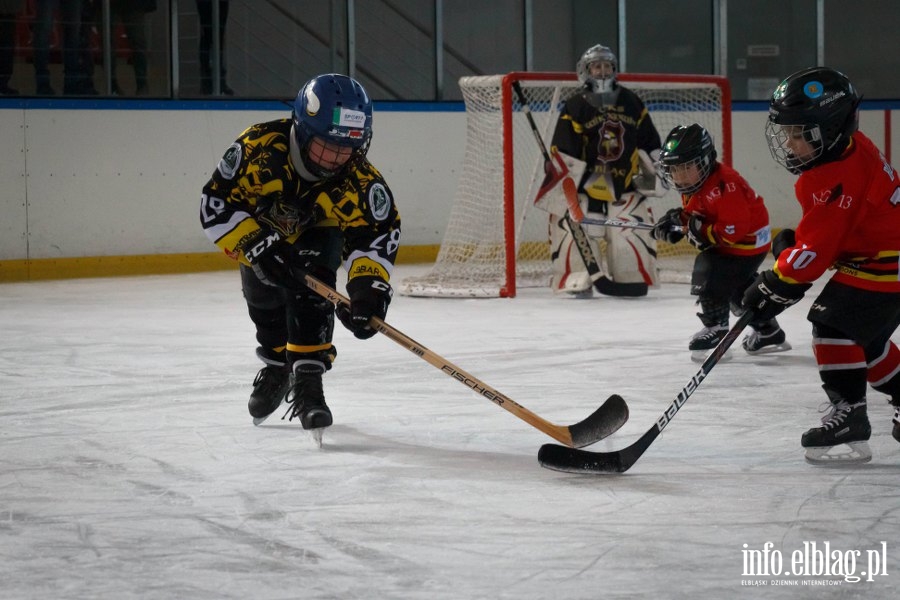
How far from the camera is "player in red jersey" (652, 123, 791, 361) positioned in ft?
13.6

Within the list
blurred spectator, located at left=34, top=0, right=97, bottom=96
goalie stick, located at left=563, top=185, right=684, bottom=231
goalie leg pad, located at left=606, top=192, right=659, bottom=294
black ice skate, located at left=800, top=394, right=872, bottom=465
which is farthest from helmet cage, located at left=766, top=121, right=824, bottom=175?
blurred spectator, located at left=34, top=0, right=97, bottom=96

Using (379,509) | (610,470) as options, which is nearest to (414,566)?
(379,509)

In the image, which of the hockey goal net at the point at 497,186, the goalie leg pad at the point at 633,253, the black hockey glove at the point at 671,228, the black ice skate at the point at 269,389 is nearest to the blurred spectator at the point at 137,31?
the hockey goal net at the point at 497,186

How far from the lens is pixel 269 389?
3109 millimetres

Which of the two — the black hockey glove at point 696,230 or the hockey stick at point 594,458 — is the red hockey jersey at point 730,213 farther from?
the hockey stick at point 594,458

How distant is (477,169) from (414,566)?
4.86 m

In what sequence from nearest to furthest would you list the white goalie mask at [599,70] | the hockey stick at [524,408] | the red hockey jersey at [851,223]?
the red hockey jersey at [851,223], the hockey stick at [524,408], the white goalie mask at [599,70]

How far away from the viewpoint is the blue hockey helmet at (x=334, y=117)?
2.70 metres

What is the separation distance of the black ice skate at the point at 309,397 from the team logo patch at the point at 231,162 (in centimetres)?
46

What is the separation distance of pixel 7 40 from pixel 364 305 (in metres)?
5.08

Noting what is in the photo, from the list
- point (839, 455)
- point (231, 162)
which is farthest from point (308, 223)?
point (839, 455)

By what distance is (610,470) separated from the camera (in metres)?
2.57

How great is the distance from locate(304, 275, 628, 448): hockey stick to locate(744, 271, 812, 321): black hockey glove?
396 mm

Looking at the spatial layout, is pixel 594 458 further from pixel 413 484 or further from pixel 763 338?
pixel 763 338
